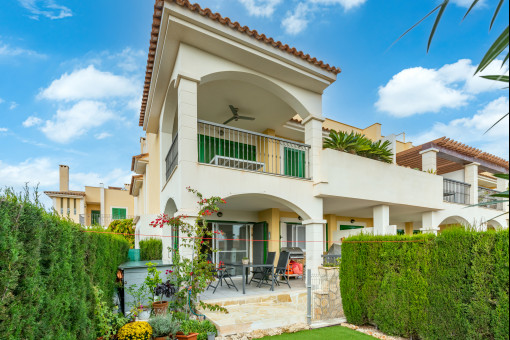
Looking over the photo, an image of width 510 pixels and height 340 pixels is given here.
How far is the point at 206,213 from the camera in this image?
666cm

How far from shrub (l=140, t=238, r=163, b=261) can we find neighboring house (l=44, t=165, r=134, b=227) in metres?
15.2

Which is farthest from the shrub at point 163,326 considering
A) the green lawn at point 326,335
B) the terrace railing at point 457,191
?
the terrace railing at point 457,191

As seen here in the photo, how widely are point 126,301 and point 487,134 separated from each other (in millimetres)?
7439

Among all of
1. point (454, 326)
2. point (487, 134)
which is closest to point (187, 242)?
point (454, 326)

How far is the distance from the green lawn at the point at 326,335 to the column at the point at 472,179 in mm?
11411

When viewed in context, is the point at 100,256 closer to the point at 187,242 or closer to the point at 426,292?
the point at 187,242

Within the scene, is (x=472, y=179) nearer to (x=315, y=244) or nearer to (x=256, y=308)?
(x=315, y=244)

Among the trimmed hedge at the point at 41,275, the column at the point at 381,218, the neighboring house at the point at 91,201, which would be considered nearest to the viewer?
the trimmed hedge at the point at 41,275

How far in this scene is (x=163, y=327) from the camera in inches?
201

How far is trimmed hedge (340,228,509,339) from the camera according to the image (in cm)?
425

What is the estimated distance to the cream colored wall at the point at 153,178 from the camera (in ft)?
38.7

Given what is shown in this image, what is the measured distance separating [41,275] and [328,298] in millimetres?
6186

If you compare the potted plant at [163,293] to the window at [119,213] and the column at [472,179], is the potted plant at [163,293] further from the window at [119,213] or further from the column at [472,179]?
the window at [119,213]

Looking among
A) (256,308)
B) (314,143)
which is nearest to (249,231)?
(314,143)
